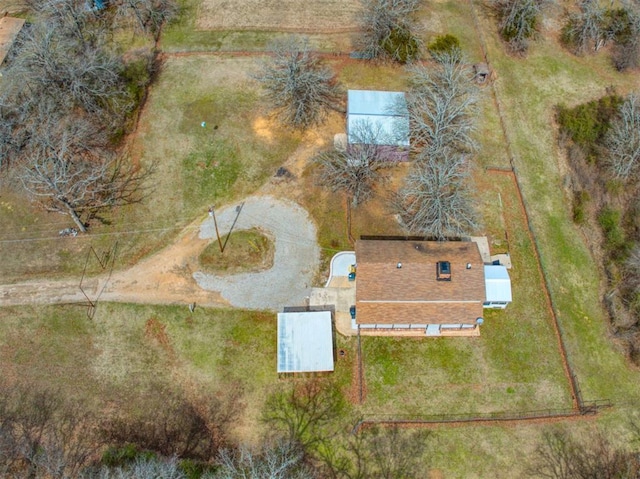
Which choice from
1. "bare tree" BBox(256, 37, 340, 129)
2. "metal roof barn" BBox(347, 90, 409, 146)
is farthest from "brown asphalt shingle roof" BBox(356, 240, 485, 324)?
"bare tree" BBox(256, 37, 340, 129)

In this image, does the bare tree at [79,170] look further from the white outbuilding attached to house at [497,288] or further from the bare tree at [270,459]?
the white outbuilding attached to house at [497,288]

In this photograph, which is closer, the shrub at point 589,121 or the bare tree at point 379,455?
the bare tree at point 379,455

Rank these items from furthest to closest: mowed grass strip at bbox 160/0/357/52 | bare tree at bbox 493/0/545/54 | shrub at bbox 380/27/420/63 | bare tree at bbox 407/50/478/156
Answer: mowed grass strip at bbox 160/0/357/52 < bare tree at bbox 493/0/545/54 < shrub at bbox 380/27/420/63 < bare tree at bbox 407/50/478/156

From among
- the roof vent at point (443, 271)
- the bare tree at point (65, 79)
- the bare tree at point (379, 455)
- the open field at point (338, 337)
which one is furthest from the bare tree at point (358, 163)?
the bare tree at point (65, 79)

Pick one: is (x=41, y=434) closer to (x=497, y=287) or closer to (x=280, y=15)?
(x=497, y=287)

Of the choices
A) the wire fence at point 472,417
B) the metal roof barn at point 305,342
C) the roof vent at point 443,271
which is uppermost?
the roof vent at point 443,271

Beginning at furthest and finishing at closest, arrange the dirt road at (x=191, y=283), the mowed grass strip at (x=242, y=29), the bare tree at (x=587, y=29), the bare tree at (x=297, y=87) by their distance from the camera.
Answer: the bare tree at (x=587, y=29)
the mowed grass strip at (x=242, y=29)
the bare tree at (x=297, y=87)
the dirt road at (x=191, y=283)

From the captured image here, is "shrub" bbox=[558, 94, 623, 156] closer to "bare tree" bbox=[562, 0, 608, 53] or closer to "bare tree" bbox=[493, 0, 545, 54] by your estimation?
"bare tree" bbox=[562, 0, 608, 53]
